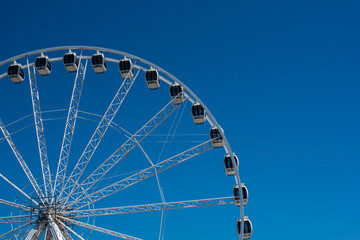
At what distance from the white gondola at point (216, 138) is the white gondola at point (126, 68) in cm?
643

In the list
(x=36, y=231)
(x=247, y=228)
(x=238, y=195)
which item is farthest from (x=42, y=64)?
(x=247, y=228)

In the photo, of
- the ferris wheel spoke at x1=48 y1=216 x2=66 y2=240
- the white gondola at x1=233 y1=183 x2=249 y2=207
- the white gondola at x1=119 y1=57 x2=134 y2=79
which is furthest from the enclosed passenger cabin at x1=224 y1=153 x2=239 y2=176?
the ferris wheel spoke at x1=48 y1=216 x2=66 y2=240

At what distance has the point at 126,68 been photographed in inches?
1356

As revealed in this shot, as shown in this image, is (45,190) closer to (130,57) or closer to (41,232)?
(41,232)

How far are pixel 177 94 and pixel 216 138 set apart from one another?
12.0ft

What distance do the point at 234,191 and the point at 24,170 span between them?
12212 mm

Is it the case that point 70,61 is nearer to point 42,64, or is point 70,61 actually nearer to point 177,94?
point 42,64

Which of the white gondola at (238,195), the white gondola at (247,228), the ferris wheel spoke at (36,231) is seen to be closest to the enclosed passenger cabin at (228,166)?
the white gondola at (238,195)

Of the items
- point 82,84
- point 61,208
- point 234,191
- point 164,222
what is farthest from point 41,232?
point 234,191

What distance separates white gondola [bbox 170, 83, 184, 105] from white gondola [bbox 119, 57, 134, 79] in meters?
2.94

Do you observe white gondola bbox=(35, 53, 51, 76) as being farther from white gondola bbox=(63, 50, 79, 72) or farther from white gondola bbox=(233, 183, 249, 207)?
white gondola bbox=(233, 183, 249, 207)

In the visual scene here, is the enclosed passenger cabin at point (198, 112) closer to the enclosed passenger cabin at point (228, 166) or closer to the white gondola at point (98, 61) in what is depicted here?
the enclosed passenger cabin at point (228, 166)

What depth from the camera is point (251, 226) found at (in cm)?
3144

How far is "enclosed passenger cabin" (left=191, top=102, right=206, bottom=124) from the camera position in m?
33.0
